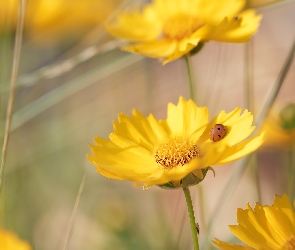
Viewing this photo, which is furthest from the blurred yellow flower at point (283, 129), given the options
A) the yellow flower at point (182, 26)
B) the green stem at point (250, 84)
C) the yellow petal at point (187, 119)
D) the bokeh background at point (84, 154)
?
the yellow petal at point (187, 119)

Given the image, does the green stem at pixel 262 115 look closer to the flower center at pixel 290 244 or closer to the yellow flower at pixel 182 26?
the yellow flower at pixel 182 26

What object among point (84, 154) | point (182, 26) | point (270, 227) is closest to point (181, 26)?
point (182, 26)

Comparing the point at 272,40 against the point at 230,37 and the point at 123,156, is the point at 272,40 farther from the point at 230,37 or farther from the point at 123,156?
the point at 123,156

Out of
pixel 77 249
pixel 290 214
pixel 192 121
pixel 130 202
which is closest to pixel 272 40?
pixel 130 202

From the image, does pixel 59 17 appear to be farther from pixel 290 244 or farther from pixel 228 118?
pixel 290 244

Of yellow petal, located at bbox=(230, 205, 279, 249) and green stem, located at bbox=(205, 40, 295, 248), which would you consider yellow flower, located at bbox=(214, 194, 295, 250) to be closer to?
yellow petal, located at bbox=(230, 205, 279, 249)

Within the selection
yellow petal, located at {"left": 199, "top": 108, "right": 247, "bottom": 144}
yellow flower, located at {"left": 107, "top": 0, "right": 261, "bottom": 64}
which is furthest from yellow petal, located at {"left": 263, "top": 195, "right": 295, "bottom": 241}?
yellow flower, located at {"left": 107, "top": 0, "right": 261, "bottom": 64}
